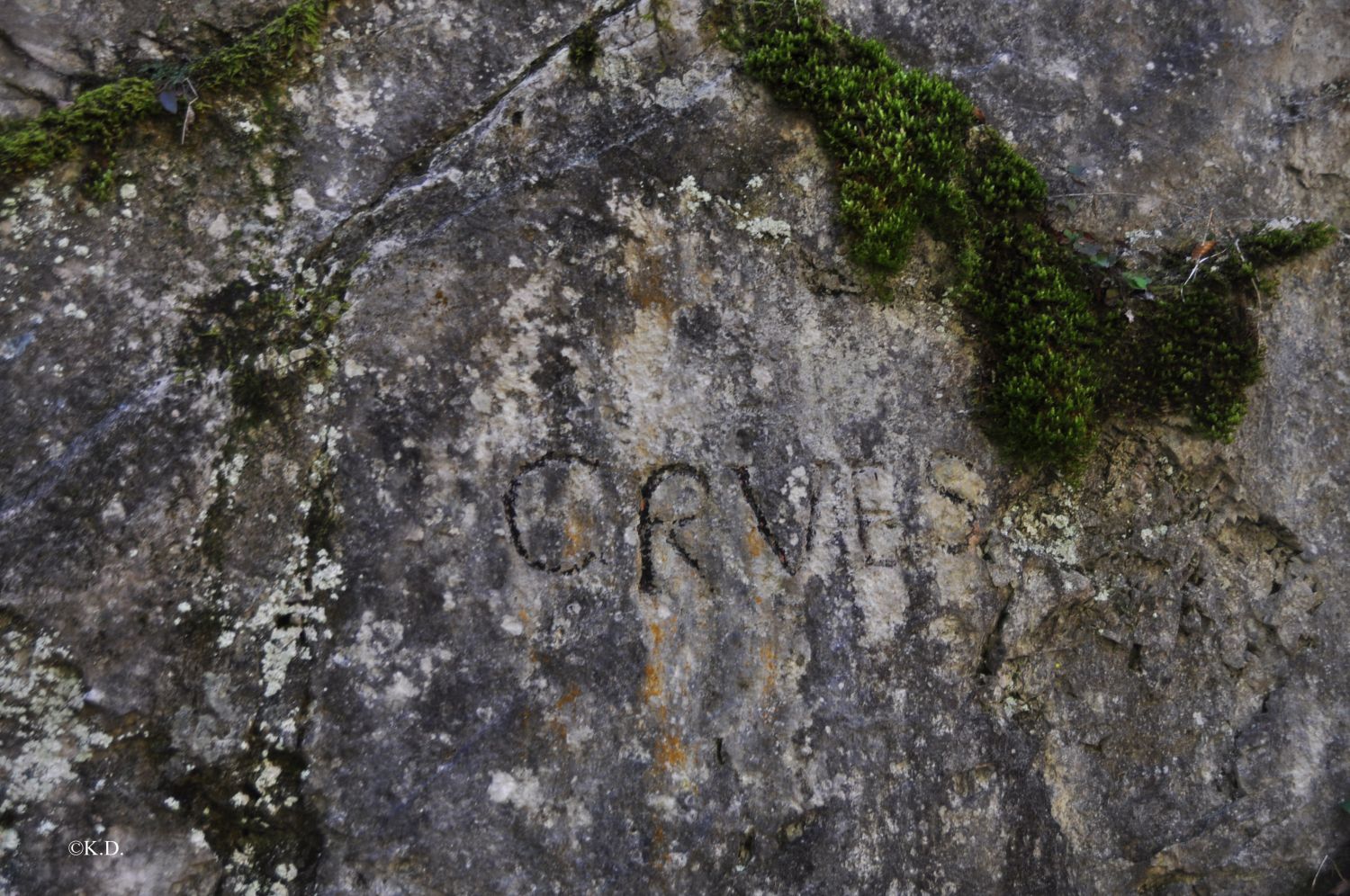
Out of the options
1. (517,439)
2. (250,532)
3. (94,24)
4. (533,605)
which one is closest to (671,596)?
(533,605)

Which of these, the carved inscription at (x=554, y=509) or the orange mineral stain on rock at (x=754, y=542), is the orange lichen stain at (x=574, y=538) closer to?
the carved inscription at (x=554, y=509)

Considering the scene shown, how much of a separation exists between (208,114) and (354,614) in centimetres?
181

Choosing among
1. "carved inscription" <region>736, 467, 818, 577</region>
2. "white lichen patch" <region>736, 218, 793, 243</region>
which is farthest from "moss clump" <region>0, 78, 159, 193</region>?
"carved inscription" <region>736, 467, 818, 577</region>

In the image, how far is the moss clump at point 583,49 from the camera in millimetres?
3482

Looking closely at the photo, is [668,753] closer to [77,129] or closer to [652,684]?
[652,684]

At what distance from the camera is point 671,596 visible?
337 centimetres

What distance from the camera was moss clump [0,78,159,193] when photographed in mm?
2969

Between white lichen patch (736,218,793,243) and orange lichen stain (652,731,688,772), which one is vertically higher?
white lichen patch (736,218,793,243)

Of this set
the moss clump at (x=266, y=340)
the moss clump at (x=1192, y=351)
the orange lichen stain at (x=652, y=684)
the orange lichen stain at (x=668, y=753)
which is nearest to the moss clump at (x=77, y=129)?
the moss clump at (x=266, y=340)

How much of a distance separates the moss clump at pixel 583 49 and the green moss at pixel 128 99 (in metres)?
0.90

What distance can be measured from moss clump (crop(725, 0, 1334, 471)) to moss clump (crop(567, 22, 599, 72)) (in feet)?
1.81

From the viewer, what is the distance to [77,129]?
3.03 metres

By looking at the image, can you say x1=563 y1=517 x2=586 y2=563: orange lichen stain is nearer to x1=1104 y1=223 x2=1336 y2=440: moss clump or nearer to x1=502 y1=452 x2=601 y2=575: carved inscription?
x1=502 y1=452 x2=601 y2=575: carved inscription

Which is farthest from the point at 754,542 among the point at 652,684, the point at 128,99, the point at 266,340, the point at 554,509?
the point at 128,99
